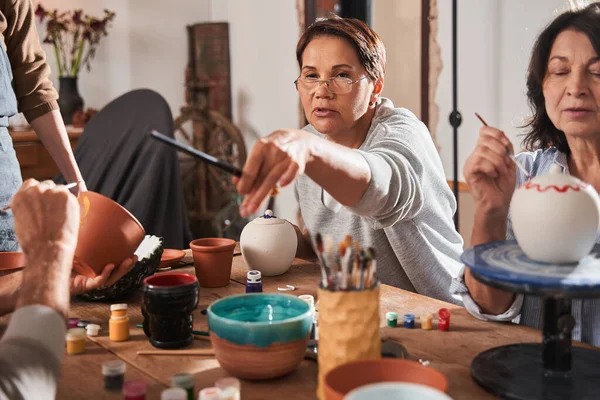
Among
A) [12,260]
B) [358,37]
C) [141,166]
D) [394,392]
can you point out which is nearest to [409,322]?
[394,392]

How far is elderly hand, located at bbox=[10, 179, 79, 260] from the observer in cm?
117

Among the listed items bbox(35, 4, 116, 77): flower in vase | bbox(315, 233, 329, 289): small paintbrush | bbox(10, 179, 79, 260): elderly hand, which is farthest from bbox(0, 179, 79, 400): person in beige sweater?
bbox(35, 4, 116, 77): flower in vase

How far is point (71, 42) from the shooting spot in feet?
14.7

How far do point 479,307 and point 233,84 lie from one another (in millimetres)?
3622

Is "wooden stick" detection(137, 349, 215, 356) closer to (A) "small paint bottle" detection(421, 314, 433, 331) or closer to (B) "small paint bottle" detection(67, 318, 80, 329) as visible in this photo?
(B) "small paint bottle" detection(67, 318, 80, 329)

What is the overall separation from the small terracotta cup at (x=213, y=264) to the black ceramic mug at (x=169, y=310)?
0.35 meters

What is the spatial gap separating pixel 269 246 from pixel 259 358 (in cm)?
66

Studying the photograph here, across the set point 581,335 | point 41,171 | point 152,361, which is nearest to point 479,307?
point 581,335

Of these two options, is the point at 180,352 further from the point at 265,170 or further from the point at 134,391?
the point at 265,170

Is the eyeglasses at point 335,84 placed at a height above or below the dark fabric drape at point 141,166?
above

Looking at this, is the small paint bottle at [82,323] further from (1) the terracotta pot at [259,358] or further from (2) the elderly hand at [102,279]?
(1) the terracotta pot at [259,358]

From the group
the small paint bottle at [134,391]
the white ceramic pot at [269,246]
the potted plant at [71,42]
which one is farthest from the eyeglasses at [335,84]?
the potted plant at [71,42]

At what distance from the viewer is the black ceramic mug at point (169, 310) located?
1.23 metres

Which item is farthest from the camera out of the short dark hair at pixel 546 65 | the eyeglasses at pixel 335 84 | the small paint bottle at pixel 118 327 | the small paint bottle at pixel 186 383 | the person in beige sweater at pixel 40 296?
the eyeglasses at pixel 335 84
